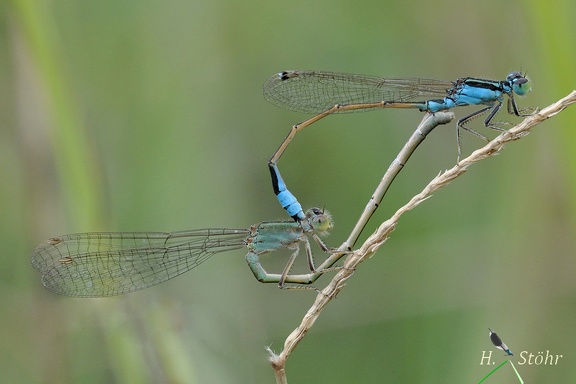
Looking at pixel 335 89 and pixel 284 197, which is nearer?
pixel 284 197

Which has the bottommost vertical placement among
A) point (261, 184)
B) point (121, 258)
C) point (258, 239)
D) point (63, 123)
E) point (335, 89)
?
point (258, 239)

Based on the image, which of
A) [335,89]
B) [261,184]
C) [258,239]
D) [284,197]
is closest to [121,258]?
[258,239]

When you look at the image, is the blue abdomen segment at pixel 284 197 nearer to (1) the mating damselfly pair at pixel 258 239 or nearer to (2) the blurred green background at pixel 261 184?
(1) the mating damselfly pair at pixel 258 239

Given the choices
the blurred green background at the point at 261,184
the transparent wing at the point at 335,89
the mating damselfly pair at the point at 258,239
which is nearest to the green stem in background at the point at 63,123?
the blurred green background at the point at 261,184

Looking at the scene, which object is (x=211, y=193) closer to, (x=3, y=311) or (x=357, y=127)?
(x=357, y=127)

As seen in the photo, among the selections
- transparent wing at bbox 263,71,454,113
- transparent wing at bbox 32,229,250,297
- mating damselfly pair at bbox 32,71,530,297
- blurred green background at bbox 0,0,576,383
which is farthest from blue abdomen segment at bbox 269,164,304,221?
transparent wing at bbox 263,71,454,113

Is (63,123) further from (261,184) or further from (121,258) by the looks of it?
(261,184)
